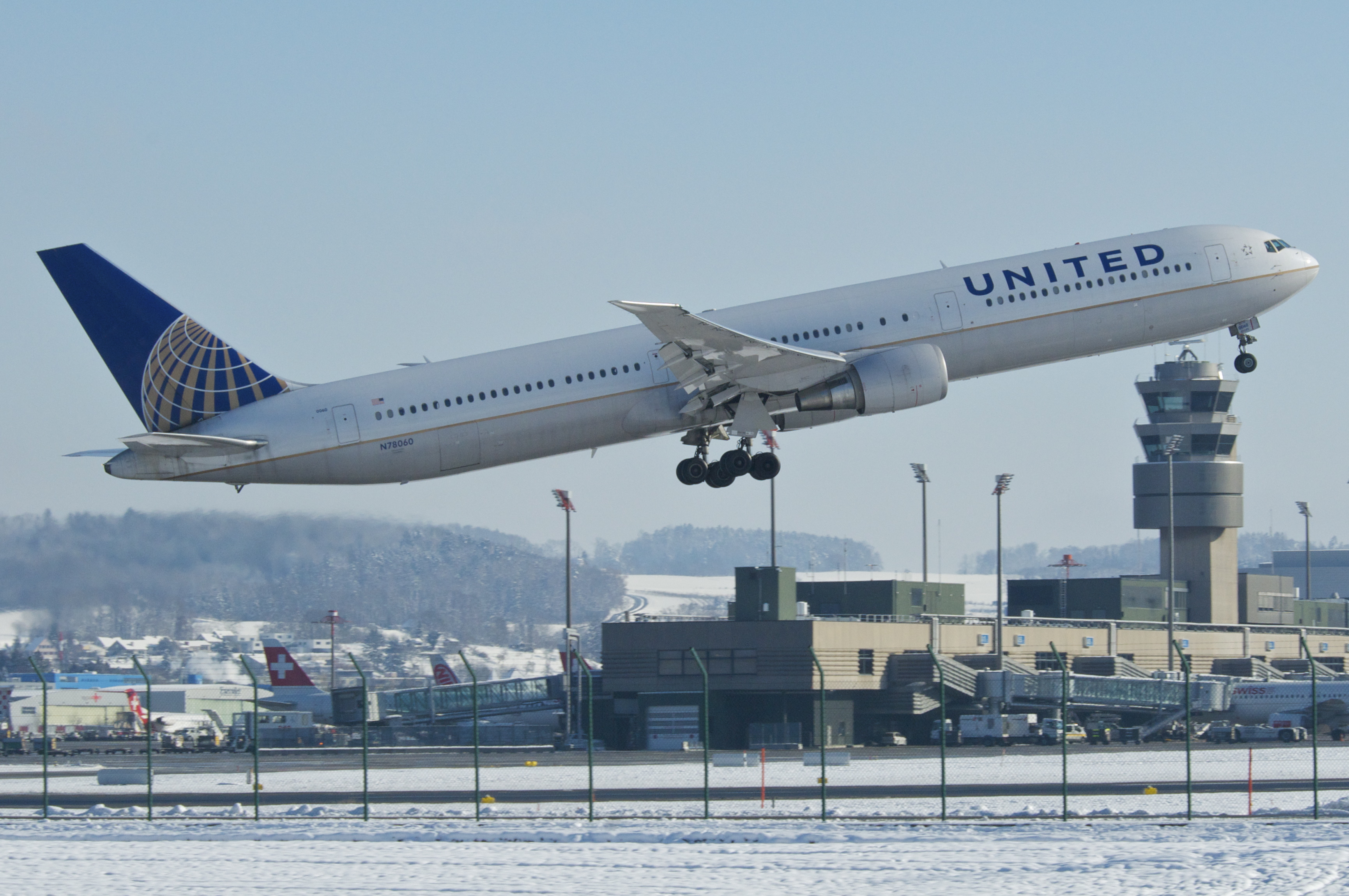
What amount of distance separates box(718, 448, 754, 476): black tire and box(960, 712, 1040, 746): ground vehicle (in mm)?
26187

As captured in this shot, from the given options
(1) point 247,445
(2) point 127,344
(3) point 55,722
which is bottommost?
(3) point 55,722

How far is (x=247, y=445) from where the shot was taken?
129 ft

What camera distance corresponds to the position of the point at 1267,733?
70.8 m

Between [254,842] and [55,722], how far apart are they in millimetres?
72249

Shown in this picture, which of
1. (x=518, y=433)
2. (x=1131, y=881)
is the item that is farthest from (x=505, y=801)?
(x=1131, y=881)

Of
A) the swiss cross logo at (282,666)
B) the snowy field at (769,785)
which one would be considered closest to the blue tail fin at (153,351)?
the snowy field at (769,785)

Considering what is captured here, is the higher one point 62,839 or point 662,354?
point 662,354

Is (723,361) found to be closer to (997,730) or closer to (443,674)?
(997,730)

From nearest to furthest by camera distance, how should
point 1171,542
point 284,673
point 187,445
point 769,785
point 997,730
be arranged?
point 187,445 → point 769,785 → point 997,730 → point 284,673 → point 1171,542

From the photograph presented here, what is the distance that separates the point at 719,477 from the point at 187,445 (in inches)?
560

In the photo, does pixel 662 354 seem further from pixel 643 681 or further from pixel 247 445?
pixel 643 681

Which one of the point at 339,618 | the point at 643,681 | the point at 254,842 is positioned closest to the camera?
the point at 254,842

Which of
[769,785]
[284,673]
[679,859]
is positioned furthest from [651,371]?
[284,673]

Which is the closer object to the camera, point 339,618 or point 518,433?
point 518,433
